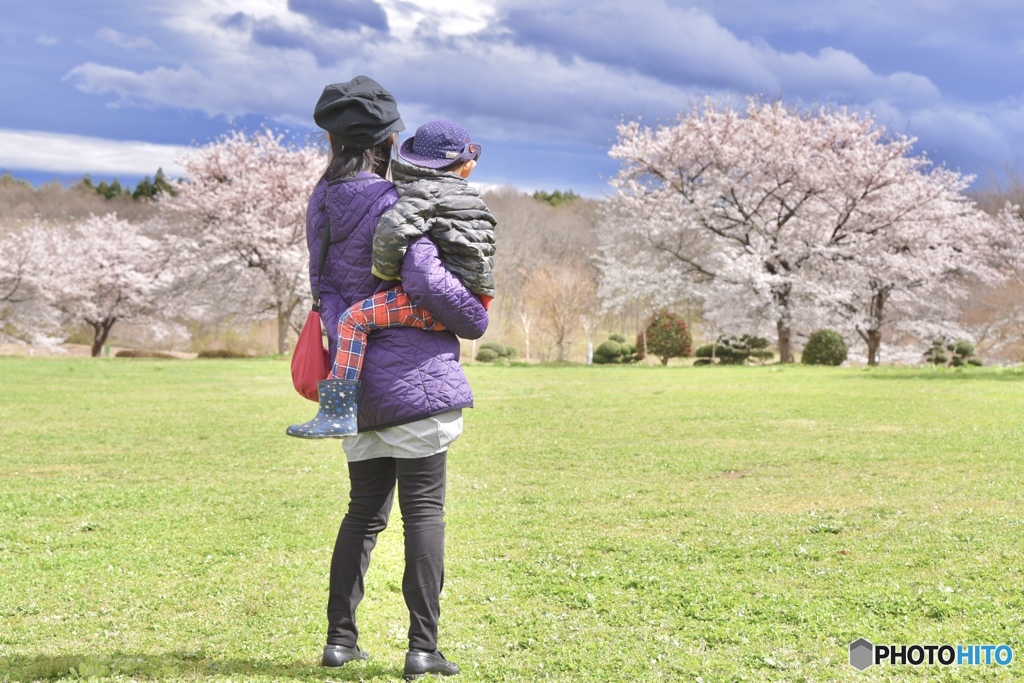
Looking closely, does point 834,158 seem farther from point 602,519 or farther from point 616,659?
point 616,659

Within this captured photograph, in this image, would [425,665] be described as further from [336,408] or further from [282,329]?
[282,329]

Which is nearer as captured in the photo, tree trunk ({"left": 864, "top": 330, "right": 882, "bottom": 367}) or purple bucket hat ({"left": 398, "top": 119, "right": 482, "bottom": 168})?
purple bucket hat ({"left": 398, "top": 119, "right": 482, "bottom": 168})

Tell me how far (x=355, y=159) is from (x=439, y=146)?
1.09 ft

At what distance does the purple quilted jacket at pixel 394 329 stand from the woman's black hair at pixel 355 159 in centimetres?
5

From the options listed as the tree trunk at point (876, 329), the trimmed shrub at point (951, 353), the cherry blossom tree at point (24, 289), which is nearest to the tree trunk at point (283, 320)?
the cherry blossom tree at point (24, 289)

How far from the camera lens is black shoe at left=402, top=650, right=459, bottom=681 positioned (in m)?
3.32

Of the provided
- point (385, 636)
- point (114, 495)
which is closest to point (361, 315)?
point (385, 636)

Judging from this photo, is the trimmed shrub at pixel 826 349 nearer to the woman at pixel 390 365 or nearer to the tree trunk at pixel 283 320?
the tree trunk at pixel 283 320

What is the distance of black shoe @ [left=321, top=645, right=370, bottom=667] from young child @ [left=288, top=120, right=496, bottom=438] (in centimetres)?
88

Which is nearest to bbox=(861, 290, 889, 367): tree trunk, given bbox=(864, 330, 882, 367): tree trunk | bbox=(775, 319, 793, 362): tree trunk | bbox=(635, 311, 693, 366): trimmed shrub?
bbox=(864, 330, 882, 367): tree trunk

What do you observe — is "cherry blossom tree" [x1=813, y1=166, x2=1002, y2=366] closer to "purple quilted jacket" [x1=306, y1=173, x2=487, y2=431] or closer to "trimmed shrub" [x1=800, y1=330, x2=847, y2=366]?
"trimmed shrub" [x1=800, y1=330, x2=847, y2=366]

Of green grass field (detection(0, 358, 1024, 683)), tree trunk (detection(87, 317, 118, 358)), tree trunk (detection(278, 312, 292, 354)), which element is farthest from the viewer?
tree trunk (detection(87, 317, 118, 358))

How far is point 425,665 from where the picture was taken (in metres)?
3.33

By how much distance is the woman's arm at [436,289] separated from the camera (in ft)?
10.5
